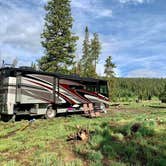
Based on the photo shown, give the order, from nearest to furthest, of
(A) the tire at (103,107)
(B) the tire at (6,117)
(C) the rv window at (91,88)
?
(B) the tire at (6,117), (C) the rv window at (91,88), (A) the tire at (103,107)

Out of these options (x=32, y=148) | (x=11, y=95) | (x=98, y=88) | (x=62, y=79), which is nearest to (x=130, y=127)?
(x=32, y=148)

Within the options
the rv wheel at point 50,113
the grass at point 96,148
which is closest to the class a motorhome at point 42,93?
the rv wheel at point 50,113

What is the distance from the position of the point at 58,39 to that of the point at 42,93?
61.2 feet

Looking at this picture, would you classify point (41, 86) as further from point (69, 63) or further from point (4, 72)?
point (69, 63)

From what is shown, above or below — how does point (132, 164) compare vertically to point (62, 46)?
below

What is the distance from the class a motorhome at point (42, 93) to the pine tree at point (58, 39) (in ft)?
44.1

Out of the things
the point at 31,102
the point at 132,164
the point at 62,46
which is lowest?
the point at 132,164

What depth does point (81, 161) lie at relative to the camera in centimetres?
777

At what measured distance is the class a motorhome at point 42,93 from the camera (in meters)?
17.8

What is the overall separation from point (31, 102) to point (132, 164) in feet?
40.0

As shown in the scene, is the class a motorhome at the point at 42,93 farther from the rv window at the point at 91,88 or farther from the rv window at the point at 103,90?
the rv window at the point at 103,90

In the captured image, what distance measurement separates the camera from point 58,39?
37.0 m

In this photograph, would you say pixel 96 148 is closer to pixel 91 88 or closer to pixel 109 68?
pixel 91 88

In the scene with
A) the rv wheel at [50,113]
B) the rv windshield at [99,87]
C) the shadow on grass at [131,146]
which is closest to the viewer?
the shadow on grass at [131,146]
